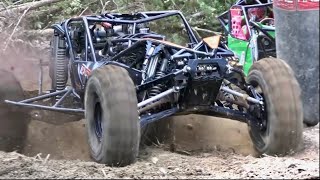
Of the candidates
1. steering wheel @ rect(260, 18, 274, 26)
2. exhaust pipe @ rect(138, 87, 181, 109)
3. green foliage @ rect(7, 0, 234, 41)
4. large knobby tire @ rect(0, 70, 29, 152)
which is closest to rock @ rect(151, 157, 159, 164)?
exhaust pipe @ rect(138, 87, 181, 109)

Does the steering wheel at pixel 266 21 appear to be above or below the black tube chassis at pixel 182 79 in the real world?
above

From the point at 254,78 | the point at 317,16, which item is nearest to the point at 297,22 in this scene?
the point at 317,16

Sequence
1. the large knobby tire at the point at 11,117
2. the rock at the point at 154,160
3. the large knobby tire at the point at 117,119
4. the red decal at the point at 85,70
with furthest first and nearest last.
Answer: the large knobby tire at the point at 11,117 → the red decal at the point at 85,70 → the rock at the point at 154,160 → the large knobby tire at the point at 117,119

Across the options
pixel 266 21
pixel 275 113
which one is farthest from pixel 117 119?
pixel 266 21

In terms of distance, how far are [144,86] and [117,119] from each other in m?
0.80

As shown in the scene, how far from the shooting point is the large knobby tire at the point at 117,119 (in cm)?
435

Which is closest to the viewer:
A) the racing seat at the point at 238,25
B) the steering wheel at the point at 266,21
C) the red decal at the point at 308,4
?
the red decal at the point at 308,4

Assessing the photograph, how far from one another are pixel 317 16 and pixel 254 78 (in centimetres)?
310

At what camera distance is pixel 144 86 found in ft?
16.6

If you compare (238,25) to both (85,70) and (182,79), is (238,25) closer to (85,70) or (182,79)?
(85,70)

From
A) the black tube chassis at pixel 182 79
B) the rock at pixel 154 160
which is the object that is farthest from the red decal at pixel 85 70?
the rock at pixel 154 160

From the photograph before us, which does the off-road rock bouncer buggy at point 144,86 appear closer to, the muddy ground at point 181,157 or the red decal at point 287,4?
the muddy ground at point 181,157

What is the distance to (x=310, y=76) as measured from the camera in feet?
5.43

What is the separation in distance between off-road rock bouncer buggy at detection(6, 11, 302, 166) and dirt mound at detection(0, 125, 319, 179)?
0.16 m
